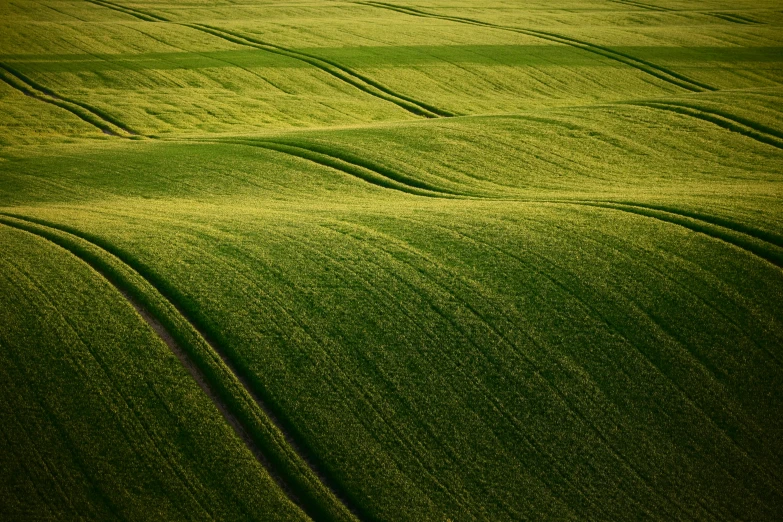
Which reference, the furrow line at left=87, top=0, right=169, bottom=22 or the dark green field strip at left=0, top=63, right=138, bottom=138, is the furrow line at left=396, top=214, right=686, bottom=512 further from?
the furrow line at left=87, top=0, right=169, bottom=22

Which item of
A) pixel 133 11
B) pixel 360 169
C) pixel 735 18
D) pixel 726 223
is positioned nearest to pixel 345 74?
pixel 360 169

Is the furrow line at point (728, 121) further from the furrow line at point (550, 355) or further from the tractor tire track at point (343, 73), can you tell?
the furrow line at point (550, 355)

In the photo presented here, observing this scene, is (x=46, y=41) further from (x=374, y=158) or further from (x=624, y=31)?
(x=624, y=31)

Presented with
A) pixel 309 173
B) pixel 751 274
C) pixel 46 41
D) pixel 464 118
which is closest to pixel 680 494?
pixel 751 274

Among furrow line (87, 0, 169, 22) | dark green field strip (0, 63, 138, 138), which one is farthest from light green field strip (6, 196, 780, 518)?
furrow line (87, 0, 169, 22)

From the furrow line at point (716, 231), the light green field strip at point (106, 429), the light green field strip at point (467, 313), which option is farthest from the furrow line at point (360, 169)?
the light green field strip at point (106, 429)
